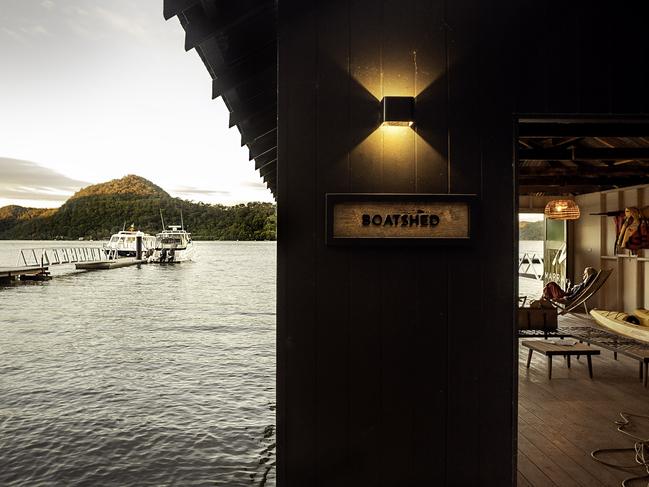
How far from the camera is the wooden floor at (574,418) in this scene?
2.95m

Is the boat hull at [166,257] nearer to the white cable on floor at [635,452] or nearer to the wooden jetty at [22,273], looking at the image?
the wooden jetty at [22,273]

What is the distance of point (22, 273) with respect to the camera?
25.1 metres

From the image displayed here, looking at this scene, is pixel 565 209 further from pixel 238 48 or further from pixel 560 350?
pixel 238 48

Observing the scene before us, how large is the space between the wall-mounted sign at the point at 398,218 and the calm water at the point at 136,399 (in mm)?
3354

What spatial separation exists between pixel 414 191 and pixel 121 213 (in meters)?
86.3

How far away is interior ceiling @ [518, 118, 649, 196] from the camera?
4492mm

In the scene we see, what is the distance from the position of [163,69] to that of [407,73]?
38010 millimetres

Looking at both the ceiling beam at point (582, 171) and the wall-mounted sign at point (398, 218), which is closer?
the wall-mounted sign at point (398, 218)

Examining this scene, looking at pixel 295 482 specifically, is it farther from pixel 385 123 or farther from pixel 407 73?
pixel 407 73

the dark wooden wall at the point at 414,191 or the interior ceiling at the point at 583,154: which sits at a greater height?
the interior ceiling at the point at 583,154

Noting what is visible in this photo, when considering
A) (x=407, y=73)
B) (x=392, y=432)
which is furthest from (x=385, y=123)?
(x=392, y=432)

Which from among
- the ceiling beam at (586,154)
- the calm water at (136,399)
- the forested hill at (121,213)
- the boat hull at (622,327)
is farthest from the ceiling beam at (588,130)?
the forested hill at (121,213)

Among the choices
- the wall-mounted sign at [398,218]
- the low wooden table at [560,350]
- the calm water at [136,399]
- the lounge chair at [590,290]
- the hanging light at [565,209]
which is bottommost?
the calm water at [136,399]

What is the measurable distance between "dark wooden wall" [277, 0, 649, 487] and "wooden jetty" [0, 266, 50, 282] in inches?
1023
